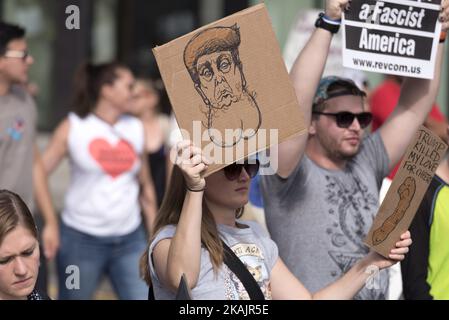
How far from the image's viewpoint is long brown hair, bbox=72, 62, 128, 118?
7.33 metres

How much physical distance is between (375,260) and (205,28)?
114 centimetres

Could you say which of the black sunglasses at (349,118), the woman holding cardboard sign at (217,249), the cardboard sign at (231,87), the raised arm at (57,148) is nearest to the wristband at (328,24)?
the black sunglasses at (349,118)

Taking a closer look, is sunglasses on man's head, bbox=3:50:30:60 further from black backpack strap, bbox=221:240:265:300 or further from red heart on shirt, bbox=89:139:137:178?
black backpack strap, bbox=221:240:265:300

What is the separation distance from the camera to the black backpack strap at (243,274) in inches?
151

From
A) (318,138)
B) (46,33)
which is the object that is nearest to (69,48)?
(46,33)

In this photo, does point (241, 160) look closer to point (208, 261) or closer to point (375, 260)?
point (208, 261)

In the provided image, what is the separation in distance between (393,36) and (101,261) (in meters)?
2.84

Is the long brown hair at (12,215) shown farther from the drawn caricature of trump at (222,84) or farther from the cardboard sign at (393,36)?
the cardboard sign at (393,36)

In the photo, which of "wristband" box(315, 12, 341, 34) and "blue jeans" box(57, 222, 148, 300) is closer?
"wristband" box(315, 12, 341, 34)

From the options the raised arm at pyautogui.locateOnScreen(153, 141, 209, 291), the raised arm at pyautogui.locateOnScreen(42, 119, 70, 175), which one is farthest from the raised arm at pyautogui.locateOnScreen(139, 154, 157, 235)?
the raised arm at pyautogui.locateOnScreen(153, 141, 209, 291)

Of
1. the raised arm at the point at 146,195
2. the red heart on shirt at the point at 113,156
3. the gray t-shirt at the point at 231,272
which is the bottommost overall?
the raised arm at the point at 146,195

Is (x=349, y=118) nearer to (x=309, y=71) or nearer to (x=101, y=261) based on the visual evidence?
(x=309, y=71)

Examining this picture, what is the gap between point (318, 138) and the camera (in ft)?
16.4
